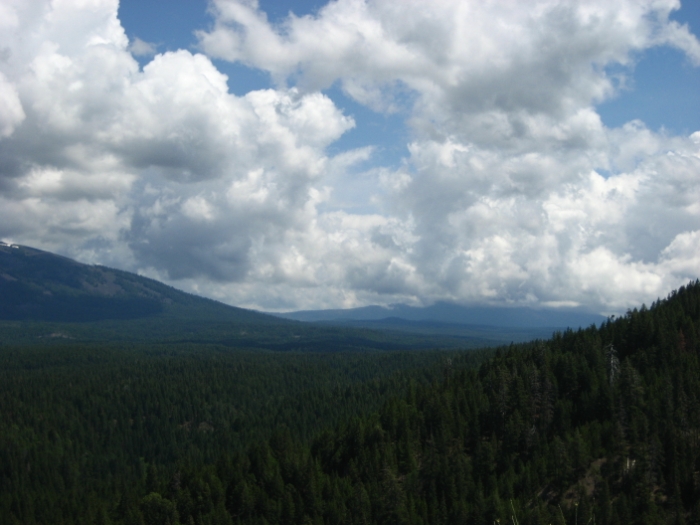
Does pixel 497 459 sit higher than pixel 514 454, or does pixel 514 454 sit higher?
pixel 514 454

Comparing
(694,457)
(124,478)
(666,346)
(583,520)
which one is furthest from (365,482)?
(124,478)

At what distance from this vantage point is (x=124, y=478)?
6841 inches

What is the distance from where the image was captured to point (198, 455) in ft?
598

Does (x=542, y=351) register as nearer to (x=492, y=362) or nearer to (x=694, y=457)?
(x=492, y=362)

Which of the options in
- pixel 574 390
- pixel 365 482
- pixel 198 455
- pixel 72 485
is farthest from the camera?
pixel 198 455

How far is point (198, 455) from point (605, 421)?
11684cm

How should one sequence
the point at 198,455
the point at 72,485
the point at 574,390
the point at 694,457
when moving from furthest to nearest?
the point at 198,455 < the point at 72,485 < the point at 574,390 < the point at 694,457

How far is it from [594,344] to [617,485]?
4778 centimetres

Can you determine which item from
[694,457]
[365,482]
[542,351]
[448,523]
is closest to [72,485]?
[365,482]

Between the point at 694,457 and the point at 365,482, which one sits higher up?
the point at 694,457

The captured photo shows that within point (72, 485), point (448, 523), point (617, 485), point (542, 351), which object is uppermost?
point (542, 351)

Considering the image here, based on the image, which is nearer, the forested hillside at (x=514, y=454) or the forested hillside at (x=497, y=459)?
the forested hillside at (x=514, y=454)

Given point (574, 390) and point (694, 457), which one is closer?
point (694, 457)

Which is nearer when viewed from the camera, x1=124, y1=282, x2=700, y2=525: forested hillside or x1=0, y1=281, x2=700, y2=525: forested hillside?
x1=124, y1=282, x2=700, y2=525: forested hillside
